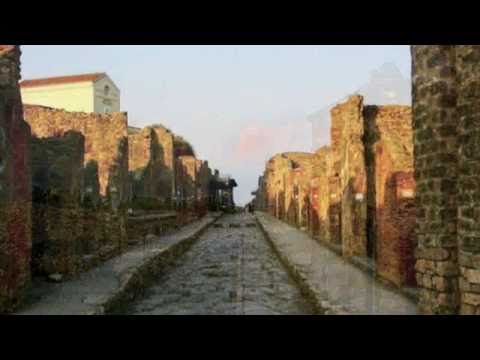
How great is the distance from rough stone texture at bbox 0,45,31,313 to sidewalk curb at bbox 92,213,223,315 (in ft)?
3.30

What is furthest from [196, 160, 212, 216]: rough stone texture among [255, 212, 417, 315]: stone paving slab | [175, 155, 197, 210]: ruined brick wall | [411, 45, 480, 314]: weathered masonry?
[411, 45, 480, 314]: weathered masonry

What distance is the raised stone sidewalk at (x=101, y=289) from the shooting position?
20.2ft

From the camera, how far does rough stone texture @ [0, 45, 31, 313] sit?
626 centimetres

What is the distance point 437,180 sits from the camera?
5.36 metres

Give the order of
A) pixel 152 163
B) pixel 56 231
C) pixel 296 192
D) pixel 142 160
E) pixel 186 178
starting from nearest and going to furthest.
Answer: pixel 56 231 < pixel 296 192 < pixel 142 160 < pixel 152 163 < pixel 186 178

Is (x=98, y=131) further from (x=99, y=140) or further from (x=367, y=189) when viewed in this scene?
(x=367, y=189)

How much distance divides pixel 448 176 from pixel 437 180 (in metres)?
0.12

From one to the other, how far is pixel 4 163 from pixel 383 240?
564cm

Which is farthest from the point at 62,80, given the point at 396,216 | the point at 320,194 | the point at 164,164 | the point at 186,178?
the point at 396,216

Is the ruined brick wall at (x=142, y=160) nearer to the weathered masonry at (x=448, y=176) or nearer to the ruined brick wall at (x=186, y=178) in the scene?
the ruined brick wall at (x=186, y=178)

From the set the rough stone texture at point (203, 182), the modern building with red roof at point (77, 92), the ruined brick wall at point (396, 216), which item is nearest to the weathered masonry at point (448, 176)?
the ruined brick wall at point (396, 216)
